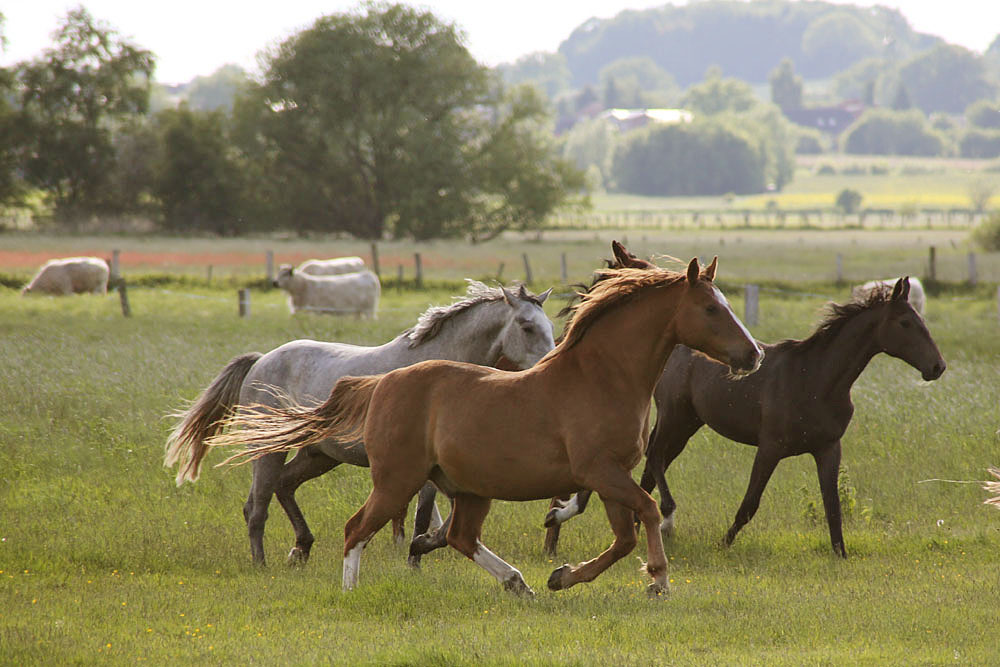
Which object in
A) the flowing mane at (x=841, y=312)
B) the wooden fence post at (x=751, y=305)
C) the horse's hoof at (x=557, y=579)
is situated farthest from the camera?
the wooden fence post at (x=751, y=305)

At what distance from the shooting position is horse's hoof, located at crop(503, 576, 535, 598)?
243 inches

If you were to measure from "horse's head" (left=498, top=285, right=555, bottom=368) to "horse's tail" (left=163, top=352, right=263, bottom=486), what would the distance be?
1974mm

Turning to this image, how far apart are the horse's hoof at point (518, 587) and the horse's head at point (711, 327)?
164 cm

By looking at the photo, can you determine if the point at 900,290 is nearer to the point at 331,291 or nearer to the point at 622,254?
the point at 622,254

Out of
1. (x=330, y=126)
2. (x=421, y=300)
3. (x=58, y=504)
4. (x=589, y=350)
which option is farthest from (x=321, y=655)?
(x=330, y=126)

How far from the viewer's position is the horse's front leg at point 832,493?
7.87 meters

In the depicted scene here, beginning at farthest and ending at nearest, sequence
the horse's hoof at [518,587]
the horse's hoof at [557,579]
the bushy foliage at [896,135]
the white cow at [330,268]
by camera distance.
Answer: the bushy foliage at [896,135]
the white cow at [330,268]
the horse's hoof at [518,587]
the horse's hoof at [557,579]

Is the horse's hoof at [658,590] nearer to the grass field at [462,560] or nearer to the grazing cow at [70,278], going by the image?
the grass field at [462,560]

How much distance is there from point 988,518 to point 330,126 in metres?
41.8

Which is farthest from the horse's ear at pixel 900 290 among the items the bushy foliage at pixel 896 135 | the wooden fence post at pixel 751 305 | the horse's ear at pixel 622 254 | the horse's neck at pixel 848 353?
the bushy foliage at pixel 896 135

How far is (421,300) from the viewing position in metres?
27.8

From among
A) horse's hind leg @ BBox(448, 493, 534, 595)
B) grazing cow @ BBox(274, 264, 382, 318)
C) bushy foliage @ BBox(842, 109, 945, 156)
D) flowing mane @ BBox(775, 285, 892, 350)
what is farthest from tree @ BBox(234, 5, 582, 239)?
bushy foliage @ BBox(842, 109, 945, 156)

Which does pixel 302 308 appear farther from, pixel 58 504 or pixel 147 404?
pixel 58 504

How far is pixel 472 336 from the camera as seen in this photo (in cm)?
756
